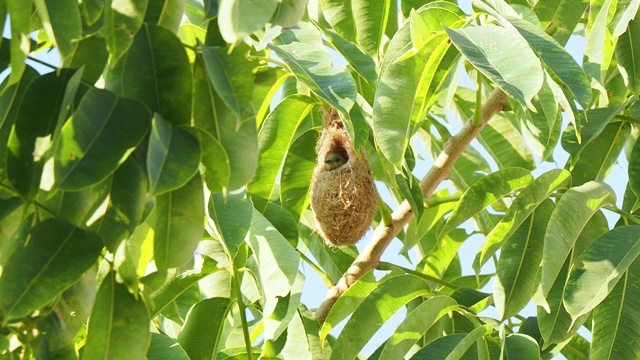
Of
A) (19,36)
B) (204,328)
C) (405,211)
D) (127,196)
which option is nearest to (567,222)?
(405,211)

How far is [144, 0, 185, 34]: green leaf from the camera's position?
4.20 ft

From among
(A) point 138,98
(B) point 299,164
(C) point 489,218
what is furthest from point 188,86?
(C) point 489,218

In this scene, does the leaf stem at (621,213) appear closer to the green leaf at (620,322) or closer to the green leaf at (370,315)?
the green leaf at (620,322)

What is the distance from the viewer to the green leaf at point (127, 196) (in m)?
1.16

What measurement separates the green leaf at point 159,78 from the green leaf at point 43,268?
161 millimetres

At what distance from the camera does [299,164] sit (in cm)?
249

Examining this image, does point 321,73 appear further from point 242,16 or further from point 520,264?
point 242,16

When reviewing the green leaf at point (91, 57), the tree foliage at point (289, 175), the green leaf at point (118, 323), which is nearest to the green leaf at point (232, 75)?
the tree foliage at point (289, 175)

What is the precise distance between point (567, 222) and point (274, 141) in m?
0.67

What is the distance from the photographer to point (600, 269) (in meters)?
1.89

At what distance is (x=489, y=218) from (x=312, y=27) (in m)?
0.93

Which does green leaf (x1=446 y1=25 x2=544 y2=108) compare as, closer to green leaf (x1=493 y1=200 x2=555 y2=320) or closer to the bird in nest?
green leaf (x1=493 y1=200 x2=555 y2=320)

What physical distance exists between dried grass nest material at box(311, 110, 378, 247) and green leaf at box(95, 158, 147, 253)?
1.49 m

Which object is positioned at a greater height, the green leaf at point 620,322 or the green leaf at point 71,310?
the green leaf at point 71,310
